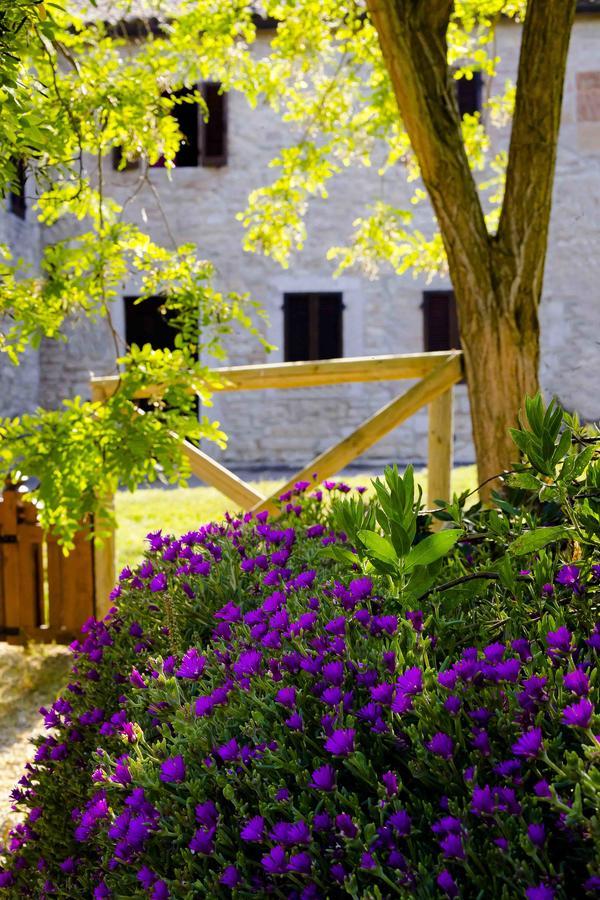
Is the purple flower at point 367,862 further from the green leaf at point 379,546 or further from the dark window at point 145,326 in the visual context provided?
the dark window at point 145,326

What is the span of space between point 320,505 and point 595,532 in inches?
56.1

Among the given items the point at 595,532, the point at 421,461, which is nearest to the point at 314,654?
the point at 595,532

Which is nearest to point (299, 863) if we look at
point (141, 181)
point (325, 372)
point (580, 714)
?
point (580, 714)

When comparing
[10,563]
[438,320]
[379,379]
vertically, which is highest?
[438,320]

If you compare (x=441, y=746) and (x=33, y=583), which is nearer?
(x=441, y=746)

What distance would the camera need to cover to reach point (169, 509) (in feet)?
30.8

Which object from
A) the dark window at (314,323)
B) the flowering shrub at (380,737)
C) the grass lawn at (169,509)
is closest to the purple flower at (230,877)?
the flowering shrub at (380,737)

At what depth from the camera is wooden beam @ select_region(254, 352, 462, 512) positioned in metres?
4.55

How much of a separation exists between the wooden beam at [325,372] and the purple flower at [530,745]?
377 cm

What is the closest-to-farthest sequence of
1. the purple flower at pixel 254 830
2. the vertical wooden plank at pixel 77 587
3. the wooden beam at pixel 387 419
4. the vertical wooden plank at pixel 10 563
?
the purple flower at pixel 254 830 → the wooden beam at pixel 387 419 → the vertical wooden plank at pixel 77 587 → the vertical wooden plank at pixel 10 563

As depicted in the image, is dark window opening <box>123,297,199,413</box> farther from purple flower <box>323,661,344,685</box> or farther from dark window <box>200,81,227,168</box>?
purple flower <box>323,661,344,685</box>

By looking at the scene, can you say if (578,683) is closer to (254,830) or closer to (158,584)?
(254,830)

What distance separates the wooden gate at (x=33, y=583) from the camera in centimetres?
564

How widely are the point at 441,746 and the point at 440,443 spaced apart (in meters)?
3.75
